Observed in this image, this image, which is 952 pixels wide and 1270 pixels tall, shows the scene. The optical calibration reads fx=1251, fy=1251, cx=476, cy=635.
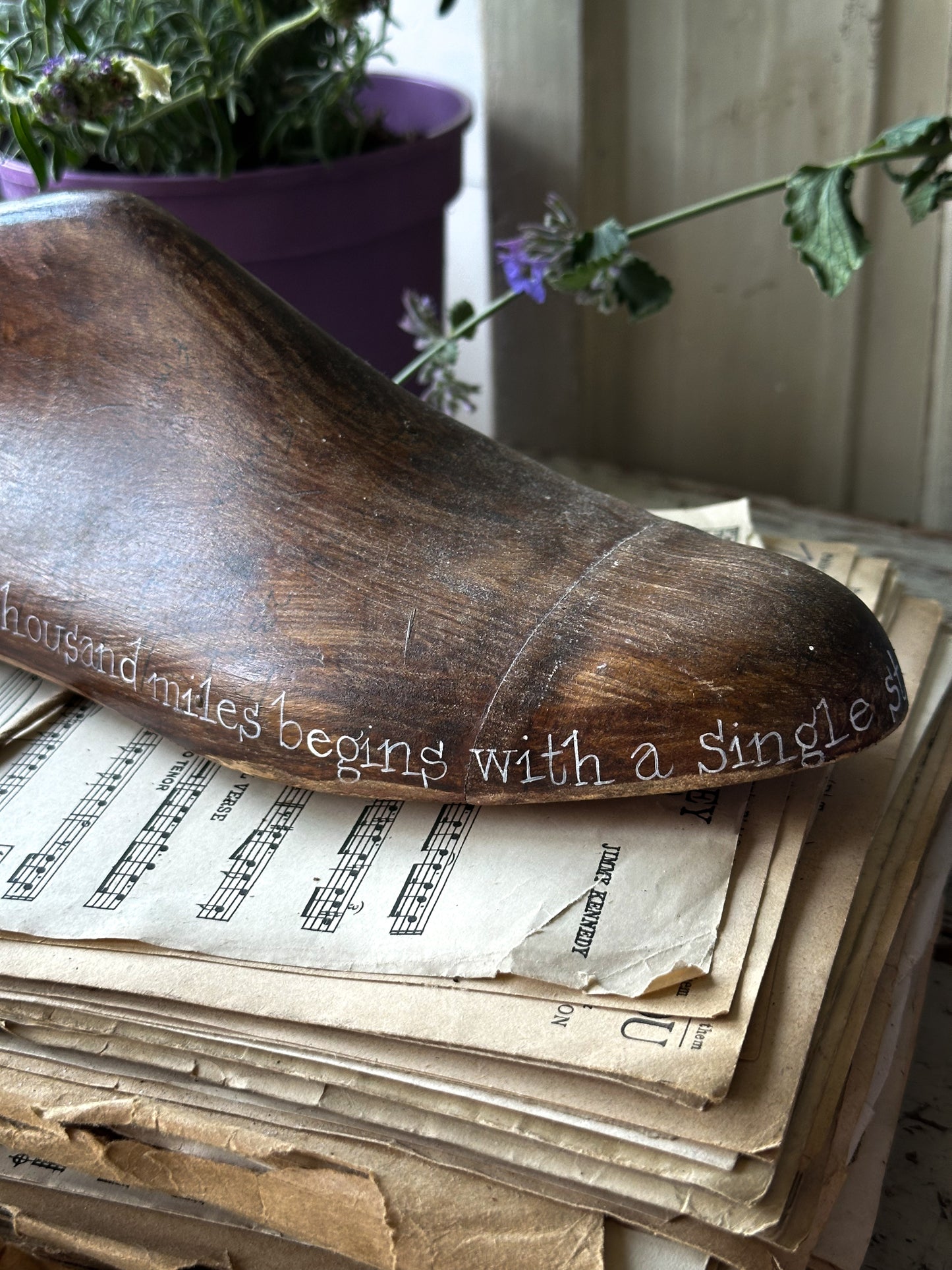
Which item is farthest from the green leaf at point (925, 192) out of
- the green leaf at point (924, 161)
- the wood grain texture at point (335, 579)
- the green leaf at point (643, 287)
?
the wood grain texture at point (335, 579)

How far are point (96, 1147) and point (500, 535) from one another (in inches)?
9.7

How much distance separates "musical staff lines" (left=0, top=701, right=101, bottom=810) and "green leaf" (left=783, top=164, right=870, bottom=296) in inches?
15.1

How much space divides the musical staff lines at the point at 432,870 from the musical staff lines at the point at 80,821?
0.13 meters

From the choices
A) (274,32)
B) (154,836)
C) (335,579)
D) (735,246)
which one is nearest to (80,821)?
(154,836)

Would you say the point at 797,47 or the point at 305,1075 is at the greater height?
the point at 797,47

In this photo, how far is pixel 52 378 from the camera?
507 mm

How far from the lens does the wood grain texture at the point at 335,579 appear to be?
401 mm

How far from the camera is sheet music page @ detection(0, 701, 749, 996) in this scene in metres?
0.40

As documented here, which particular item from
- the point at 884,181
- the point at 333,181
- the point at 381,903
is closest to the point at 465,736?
the point at 381,903

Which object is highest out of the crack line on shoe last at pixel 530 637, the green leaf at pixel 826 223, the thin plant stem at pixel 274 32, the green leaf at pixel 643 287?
the thin plant stem at pixel 274 32

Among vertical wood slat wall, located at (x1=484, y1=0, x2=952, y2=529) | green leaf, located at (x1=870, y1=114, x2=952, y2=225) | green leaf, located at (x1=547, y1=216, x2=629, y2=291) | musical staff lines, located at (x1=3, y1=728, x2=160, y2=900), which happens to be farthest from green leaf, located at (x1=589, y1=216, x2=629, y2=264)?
musical staff lines, located at (x1=3, y1=728, x2=160, y2=900)

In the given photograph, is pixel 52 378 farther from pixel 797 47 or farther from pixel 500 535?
pixel 797 47

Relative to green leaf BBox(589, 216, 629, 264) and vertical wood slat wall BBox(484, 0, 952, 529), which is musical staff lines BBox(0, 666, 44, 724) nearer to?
green leaf BBox(589, 216, 629, 264)

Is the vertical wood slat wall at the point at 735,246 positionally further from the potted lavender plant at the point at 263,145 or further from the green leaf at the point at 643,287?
the green leaf at the point at 643,287
